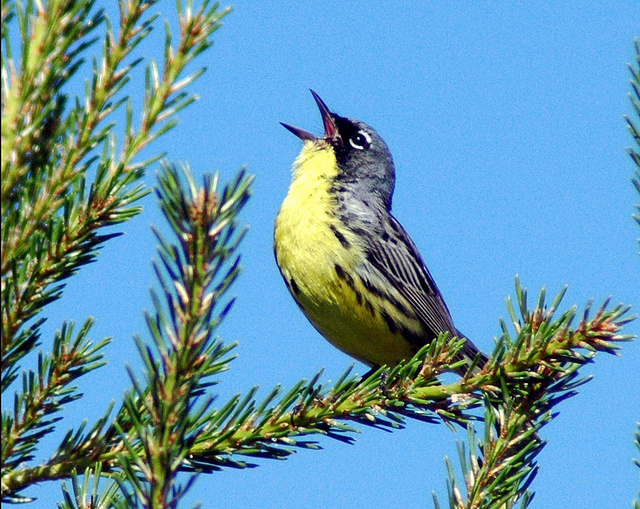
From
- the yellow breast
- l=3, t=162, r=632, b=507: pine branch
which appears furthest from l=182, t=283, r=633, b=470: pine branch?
the yellow breast

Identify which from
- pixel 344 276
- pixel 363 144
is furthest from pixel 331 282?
pixel 363 144

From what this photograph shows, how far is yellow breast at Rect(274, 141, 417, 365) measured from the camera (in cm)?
495

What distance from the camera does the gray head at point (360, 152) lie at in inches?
240

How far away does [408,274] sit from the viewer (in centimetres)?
561

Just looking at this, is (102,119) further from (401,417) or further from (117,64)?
(401,417)

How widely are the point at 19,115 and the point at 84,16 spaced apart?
0.27m

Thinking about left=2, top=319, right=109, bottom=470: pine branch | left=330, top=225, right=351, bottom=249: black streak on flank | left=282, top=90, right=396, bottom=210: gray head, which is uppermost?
left=282, top=90, right=396, bottom=210: gray head

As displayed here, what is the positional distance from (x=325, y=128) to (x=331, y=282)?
1.85 meters

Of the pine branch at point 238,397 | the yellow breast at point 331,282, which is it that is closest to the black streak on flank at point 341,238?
the yellow breast at point 331,282

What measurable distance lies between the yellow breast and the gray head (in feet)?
2.69

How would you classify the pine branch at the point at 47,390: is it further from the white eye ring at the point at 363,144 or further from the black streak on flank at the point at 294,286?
the white eye ring at the point at 363,144

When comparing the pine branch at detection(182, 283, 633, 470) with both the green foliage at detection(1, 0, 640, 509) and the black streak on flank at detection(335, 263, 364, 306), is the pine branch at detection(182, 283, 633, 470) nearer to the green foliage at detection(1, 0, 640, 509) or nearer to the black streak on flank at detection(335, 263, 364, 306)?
the green foliage at detection(1, 0, 640, 509)

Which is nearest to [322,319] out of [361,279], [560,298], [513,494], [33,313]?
[361,279]

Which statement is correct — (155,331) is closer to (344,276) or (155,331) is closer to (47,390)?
(47,390)
